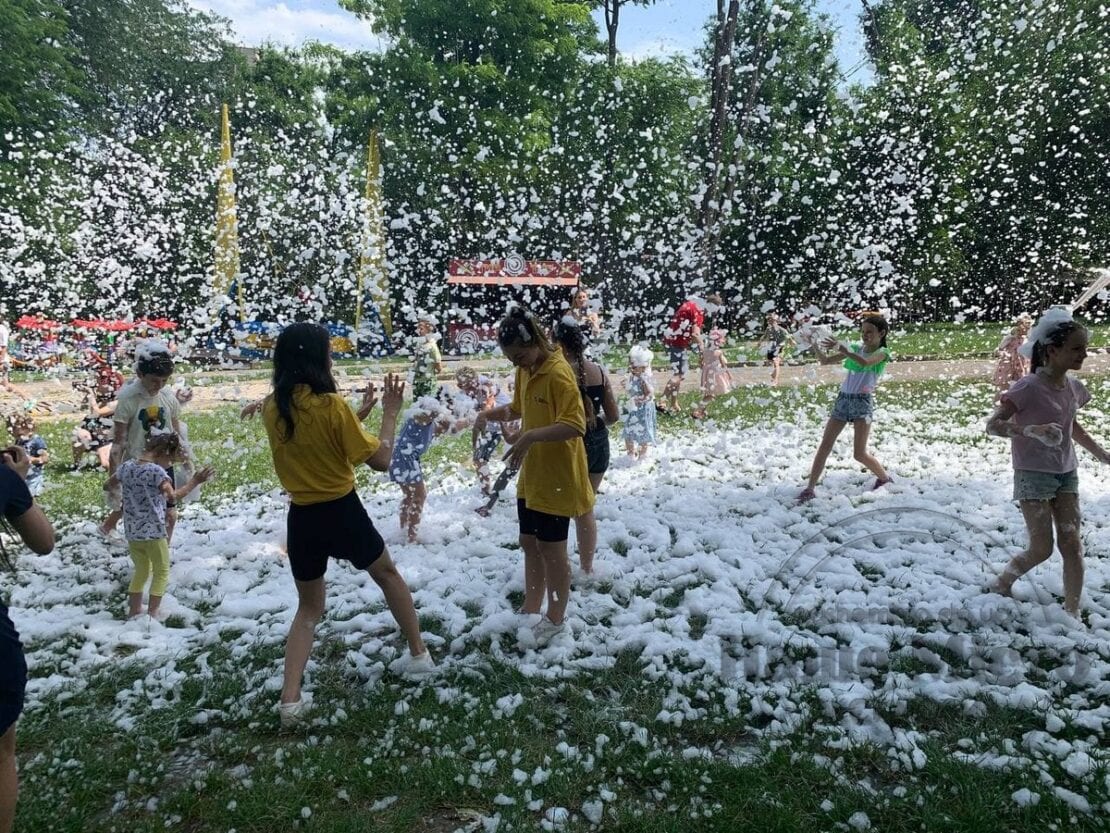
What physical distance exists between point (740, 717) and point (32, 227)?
29.1 metres

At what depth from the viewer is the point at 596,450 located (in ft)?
17.6

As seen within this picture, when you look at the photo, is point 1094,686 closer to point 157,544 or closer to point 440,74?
point 157,544

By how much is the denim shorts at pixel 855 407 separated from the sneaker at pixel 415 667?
4.45 meters

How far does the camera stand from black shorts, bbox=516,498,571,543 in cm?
412

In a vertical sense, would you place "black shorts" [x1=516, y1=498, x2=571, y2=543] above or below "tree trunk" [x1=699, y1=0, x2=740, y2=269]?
below

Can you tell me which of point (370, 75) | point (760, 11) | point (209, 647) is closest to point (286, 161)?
point (370, 75)

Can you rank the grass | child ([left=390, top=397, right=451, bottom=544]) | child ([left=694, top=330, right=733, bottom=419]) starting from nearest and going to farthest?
1. the grass
2. child ([left=390, top=397, right=451, bottom=544])
3. child ([left=694, top=330, right=733, bottom=419])

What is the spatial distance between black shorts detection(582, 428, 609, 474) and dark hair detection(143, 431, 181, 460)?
8.84 ft

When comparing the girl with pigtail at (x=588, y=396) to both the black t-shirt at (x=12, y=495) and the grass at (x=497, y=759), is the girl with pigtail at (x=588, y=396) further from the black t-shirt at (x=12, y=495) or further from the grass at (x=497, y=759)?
the black t-shirt at (x=12, y=495)

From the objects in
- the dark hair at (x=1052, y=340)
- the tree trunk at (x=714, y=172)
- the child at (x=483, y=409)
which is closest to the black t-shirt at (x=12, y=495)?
the child at (x=483, y=409)

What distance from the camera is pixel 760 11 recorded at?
1341 inches

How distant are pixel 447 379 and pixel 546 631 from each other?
11.7m

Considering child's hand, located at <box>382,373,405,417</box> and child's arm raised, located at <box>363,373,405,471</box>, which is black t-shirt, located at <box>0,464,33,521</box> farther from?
child's hand, located at <box>382,373,405,417</box>

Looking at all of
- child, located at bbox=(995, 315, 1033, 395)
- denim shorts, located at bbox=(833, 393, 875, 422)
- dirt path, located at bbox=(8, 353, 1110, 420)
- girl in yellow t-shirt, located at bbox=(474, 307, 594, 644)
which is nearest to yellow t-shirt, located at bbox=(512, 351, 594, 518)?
girl in yellow t-shirt, located at bbox=(474, 307, 594, 644)
